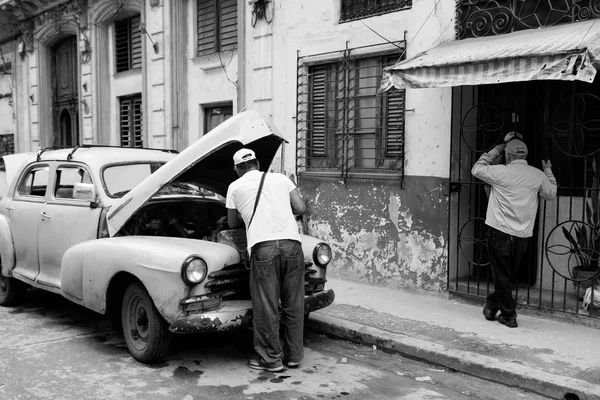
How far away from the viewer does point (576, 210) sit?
6.47 meters

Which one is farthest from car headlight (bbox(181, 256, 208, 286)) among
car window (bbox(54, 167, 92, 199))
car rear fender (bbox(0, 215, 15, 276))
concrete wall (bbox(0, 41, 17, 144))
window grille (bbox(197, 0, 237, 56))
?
concrete wall (bbox(0, 41, 17, 144))

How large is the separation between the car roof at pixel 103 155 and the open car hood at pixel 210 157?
29.7 inches

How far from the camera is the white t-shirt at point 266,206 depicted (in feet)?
15.5

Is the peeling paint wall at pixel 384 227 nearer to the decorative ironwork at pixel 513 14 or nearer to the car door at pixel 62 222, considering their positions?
the decorative ironwork at pixel 513 14

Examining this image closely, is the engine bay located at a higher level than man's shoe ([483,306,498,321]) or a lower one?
higher

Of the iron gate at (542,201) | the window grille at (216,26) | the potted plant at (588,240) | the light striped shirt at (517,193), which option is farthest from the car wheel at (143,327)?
the window grille at (216,26)

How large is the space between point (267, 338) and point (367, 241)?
343 cm

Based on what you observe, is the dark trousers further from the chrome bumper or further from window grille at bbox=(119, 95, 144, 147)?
window grille at bbox=(119, 95, 144, 147)

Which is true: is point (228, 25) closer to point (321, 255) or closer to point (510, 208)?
point (321, 255)

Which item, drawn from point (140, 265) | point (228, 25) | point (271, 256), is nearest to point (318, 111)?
point (228, 25)

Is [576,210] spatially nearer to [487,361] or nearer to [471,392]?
[487,361]

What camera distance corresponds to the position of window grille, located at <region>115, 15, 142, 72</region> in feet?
41.5

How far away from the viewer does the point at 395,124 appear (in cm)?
771

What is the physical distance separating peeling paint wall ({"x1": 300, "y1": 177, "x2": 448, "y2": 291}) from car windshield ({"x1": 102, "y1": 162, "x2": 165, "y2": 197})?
276 cm
